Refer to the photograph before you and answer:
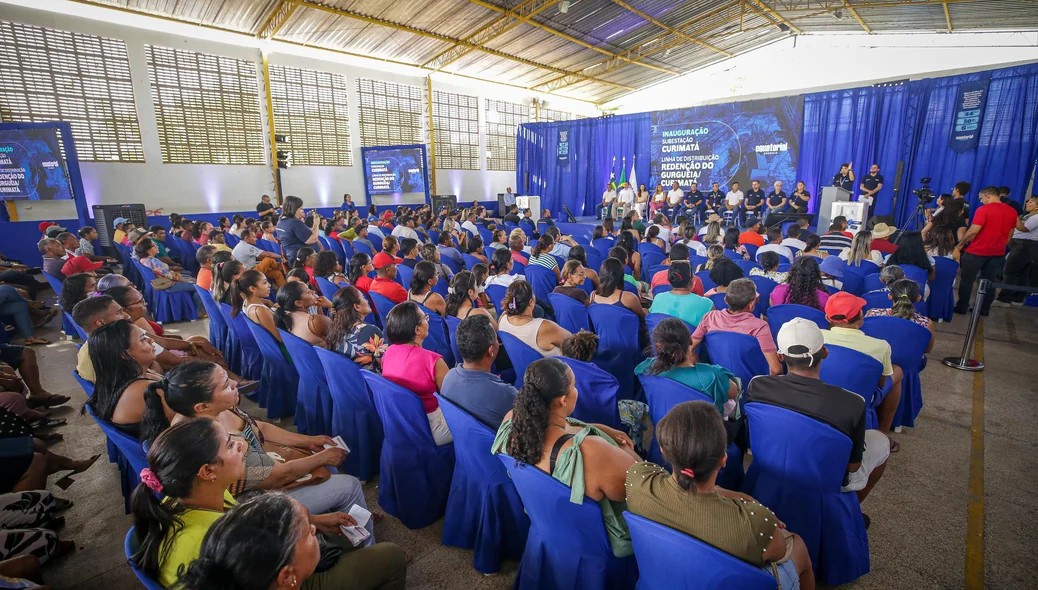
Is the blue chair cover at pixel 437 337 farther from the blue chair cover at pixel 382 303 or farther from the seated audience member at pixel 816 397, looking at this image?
the seated audience member at pixel 816 397

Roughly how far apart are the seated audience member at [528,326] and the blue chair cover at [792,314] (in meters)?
1.51

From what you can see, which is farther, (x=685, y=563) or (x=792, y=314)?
(x=792, y=314)

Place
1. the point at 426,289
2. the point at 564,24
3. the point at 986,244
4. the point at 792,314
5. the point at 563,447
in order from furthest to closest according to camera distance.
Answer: the point at 564,24 → the point at 986,244 → the point at 426,289 → the point at 792,314 → the point at 563,447

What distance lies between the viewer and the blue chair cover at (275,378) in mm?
3025

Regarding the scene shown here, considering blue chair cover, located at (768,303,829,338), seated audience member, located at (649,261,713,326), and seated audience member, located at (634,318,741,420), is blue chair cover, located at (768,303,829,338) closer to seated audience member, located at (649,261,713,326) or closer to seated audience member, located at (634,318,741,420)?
seated audience member, located at (649,261,713,326)

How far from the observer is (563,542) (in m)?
1.47

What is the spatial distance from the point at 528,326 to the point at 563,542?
1321 mm

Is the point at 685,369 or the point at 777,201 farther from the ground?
the point at 777,201

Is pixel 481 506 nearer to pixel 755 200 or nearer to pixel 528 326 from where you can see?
pixel 528 326

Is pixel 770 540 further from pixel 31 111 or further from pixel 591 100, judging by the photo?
pixel 591 100

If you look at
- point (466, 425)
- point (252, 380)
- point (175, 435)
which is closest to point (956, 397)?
point (466, 425)

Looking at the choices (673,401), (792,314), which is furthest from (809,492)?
(792,314)

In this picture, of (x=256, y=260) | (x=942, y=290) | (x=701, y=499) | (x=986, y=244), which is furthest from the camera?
(x=256, y=260)

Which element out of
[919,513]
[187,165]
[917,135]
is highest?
[917,135]
